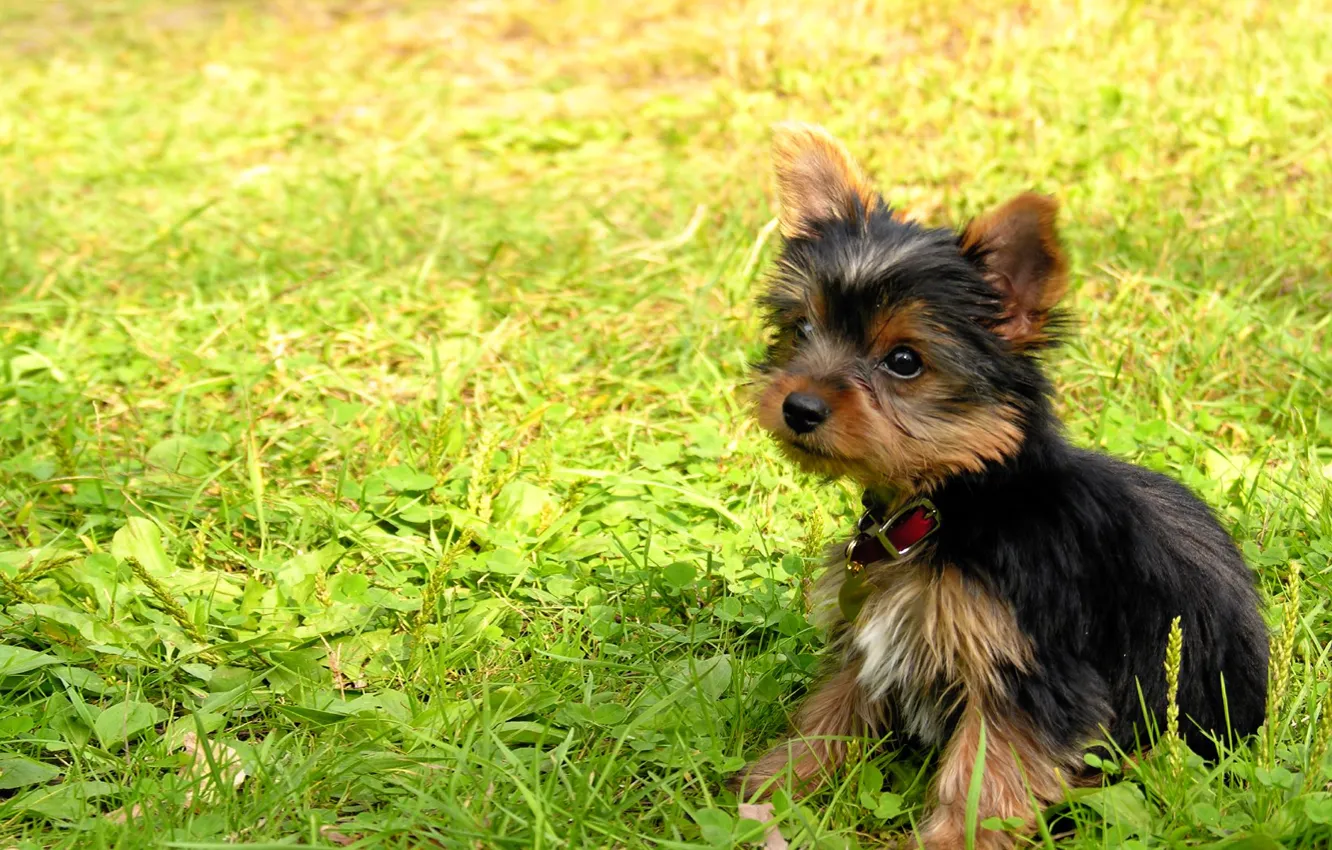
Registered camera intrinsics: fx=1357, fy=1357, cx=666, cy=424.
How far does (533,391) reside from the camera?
5121mm

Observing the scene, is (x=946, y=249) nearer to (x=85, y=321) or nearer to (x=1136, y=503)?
(x=1136, y=503)

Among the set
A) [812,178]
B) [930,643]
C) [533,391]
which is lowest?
[533,391]

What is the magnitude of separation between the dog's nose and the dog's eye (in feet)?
0.66

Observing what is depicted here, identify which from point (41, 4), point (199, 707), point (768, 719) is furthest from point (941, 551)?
point (41, 4)

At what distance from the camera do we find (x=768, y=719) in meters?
3.41

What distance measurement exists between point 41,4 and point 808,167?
378 inches

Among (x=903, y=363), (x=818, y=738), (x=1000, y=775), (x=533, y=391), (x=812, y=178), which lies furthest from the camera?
(x=533, y=391)

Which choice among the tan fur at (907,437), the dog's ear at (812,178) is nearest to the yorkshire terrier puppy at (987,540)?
the tan fur at (907,437)

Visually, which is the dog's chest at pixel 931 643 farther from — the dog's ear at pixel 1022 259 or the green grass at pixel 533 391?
the dog's ear at pixel 1022 259

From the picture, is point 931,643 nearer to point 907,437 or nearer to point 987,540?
point 987,540

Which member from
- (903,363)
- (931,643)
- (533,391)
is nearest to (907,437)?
(903,363)

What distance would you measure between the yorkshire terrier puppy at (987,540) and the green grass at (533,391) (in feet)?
0.59

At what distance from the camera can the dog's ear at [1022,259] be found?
111 inches

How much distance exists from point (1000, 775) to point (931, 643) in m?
0.30
